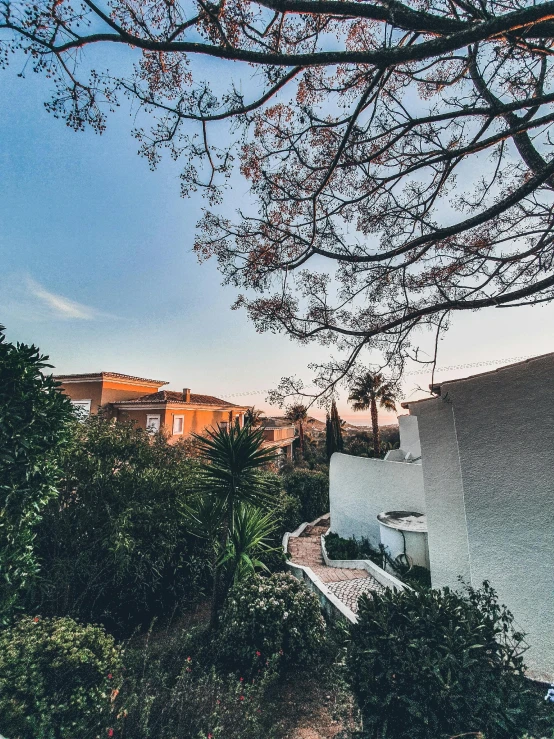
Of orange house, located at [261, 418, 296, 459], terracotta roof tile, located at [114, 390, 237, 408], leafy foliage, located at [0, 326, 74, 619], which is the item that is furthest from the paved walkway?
orange house, located at [261, 418, 296, 459]

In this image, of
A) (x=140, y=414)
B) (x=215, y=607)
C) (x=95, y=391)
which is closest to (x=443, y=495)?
(x=215, y=607)

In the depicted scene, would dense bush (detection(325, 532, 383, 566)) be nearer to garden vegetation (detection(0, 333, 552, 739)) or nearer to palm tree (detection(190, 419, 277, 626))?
garden vegetation (detection(0, 333, 552, 739))

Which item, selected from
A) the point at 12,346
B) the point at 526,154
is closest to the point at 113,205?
the point at 12,346

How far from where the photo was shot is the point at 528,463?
15.4 ft

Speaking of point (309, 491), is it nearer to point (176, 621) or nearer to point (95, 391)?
point (176, 621)

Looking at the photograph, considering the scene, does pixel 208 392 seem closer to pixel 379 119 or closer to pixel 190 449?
pixel 190 449

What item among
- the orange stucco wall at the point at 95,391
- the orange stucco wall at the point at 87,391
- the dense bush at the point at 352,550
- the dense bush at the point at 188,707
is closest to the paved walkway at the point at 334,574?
the dense bush at the point at 352,550

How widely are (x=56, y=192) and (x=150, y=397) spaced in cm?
2060

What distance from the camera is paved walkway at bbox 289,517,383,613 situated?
25.0 feet

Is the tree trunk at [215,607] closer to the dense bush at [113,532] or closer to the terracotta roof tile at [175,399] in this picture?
the dense bush at [113,532]

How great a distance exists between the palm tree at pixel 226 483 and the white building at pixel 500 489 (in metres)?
3.41

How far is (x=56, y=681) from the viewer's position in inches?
135

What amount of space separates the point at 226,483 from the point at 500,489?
497 centimetres

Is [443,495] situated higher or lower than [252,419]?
lower
